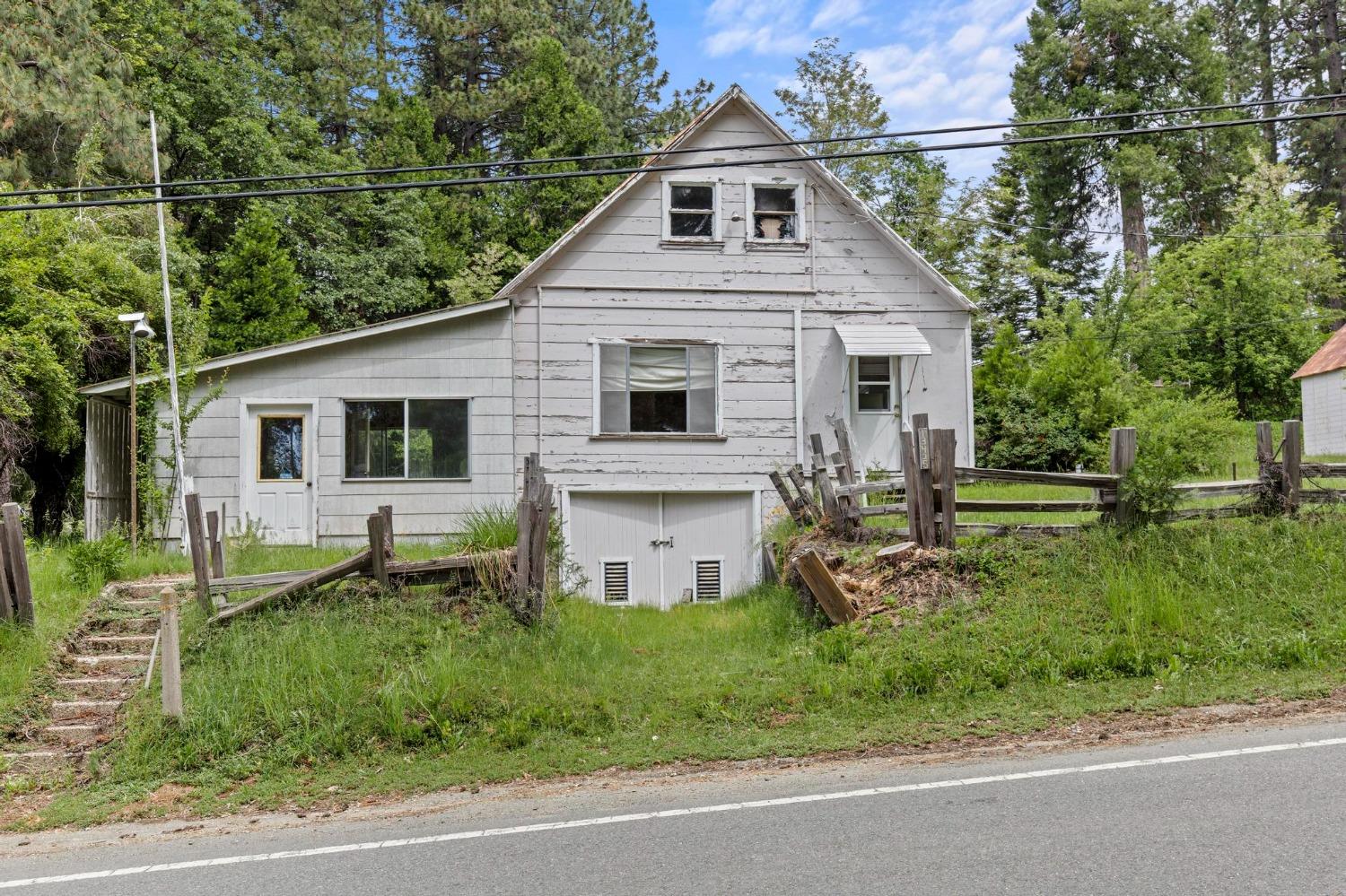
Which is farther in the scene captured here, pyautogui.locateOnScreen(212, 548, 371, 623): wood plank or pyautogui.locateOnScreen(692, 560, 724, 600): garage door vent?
pyautogui.locateOnScreen(692, 560, 724, 600): garage door vent

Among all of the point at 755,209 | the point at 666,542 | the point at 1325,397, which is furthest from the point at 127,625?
the point at 1325,397

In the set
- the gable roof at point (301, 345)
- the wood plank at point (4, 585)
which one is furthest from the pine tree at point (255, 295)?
the wood plank at point (4, 585)

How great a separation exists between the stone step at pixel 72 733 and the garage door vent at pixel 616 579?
830 cm

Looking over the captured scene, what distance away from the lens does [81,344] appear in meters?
14.5

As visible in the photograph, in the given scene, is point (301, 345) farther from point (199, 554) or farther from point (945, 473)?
point (945, 473)

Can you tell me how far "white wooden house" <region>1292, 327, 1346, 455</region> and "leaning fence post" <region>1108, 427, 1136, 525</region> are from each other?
801 inches

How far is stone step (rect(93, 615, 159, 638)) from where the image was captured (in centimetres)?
944

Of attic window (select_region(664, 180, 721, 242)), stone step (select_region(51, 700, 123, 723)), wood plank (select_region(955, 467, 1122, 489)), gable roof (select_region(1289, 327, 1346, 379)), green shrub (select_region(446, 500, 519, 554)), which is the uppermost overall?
attic window (select_region(664, 180, 721, 242))

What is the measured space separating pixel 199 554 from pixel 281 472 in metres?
6.21

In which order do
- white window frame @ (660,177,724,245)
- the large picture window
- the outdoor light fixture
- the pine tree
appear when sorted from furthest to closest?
the pine tree < white window frame @ (660,177,724,245) < the large picture window < the outdoor light fixture

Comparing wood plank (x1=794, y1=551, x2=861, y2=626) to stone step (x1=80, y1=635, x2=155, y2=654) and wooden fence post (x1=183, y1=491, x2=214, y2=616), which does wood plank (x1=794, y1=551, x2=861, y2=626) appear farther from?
stone step (x1=80, y1=635, x2=155, y2=654)

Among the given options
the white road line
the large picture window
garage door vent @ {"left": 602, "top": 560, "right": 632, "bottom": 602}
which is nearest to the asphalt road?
the white road line

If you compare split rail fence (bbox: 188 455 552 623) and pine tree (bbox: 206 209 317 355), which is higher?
pine tree (bbox: 206 209 317 355)

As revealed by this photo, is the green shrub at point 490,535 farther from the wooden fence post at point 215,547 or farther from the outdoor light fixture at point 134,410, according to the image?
the outdoor light fixture at point 134,410
